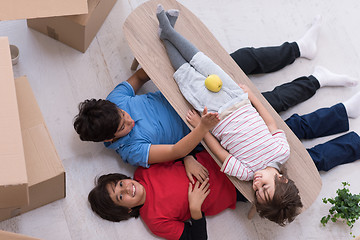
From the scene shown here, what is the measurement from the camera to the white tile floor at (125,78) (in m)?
1.72

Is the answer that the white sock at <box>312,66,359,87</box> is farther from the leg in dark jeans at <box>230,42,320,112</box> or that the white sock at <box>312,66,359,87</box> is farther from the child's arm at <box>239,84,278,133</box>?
the child's arm at <box>239,84,278,133</box>

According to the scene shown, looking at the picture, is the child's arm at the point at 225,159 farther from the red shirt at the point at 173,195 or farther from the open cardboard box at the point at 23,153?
the open cardboard box at the point at 23,153

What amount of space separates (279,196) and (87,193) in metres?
0.77

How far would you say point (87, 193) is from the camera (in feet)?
5.75

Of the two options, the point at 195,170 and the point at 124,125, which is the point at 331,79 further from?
the point at 124,125

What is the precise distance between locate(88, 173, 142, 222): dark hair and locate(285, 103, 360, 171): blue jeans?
749 millimetres

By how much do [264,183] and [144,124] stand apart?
508 mm

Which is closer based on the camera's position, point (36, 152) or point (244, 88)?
point (36, 152)

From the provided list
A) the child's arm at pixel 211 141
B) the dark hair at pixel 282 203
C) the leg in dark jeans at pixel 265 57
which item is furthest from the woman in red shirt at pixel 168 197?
the leg in dark jeans at pixel 265 57

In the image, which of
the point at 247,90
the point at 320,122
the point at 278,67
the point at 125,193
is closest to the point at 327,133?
the point at 320,122

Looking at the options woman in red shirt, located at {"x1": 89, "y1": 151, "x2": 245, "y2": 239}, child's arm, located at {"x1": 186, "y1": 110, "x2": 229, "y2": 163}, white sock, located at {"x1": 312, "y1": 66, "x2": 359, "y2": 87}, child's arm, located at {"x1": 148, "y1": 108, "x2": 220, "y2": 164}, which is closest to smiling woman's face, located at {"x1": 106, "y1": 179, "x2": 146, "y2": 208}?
woman in red shirt, located at {"x1": 89, "y1": 151, "x2": 245, "y2": 239}

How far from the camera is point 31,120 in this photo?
5.05 feet

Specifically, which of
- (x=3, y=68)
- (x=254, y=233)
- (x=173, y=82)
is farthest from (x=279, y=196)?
(x=3, y=68)

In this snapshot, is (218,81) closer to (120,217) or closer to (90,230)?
(120,217)
